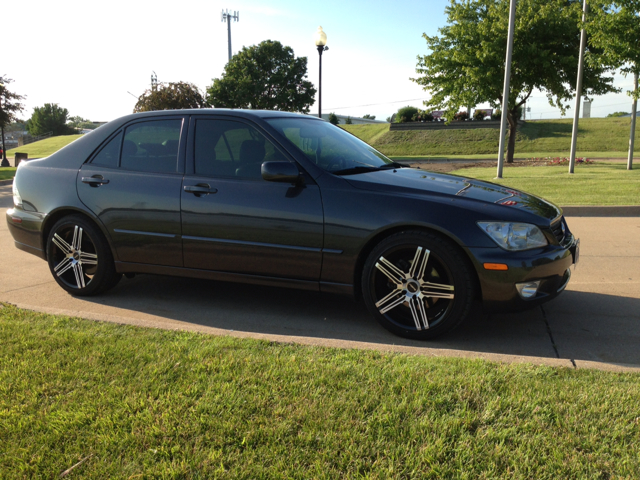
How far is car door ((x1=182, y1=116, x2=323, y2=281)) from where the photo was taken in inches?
165

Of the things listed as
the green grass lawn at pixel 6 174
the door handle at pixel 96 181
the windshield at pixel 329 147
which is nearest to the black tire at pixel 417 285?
the windshield at pixel 329 147

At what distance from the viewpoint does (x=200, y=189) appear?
4.52 metres

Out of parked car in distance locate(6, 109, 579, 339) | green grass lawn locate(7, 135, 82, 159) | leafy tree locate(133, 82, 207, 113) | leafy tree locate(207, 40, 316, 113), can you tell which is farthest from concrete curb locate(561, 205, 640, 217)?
green grass lawn locate(7, 135, 82, 159)

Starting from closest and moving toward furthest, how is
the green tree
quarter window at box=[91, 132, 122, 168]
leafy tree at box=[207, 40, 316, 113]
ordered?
quarter window at box=[91, 132, 122, 168]
the green tree
leafy tree at box=[207, 40, 316, 113]

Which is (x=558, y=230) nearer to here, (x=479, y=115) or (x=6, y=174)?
(x=6, y=174)

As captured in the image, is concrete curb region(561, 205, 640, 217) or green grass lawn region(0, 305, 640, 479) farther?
concrete curb region(561, 205, 640, 217)

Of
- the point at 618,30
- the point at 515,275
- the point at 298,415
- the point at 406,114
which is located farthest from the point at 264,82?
the point at 298,415

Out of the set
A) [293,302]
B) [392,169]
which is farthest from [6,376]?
[392,169]

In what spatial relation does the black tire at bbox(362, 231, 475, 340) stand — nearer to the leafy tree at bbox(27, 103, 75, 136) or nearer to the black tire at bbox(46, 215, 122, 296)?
the black tire at bbox(46, 215, 122, 296)

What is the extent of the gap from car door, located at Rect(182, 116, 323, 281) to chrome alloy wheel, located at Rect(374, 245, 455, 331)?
54cm

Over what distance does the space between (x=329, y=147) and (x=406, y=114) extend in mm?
47257

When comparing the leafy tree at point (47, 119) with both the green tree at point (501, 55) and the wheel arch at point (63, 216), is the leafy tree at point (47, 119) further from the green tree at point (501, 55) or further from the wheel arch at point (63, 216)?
the wheel arch at point (63, 216)

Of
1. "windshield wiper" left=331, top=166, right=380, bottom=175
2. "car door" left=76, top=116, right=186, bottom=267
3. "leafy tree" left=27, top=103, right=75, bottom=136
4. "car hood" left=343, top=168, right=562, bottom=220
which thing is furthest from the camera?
"leafy tree" left=27, top=103, right=75, bottom=136

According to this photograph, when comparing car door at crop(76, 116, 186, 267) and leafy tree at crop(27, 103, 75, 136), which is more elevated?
leafy tree at crop(27, 103, 75, 136)
